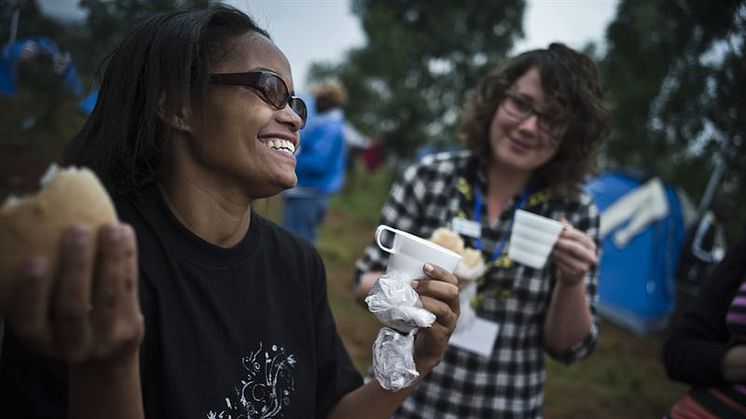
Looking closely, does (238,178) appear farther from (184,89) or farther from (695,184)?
(695,184)

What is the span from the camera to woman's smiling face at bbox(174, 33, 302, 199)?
4.28 feet

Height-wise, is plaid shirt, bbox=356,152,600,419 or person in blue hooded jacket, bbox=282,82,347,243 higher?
plaid shirt, bbox=356,152,600,419

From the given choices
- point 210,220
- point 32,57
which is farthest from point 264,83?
point 32,57

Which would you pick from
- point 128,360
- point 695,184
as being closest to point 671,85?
point 695,184

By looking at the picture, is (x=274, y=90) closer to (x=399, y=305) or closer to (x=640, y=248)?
(x=399, y=305)

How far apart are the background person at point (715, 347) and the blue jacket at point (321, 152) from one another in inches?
172

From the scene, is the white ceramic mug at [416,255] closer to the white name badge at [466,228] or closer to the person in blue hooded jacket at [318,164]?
the white name badge at [466,228]

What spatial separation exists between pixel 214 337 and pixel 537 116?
1581 millimetres

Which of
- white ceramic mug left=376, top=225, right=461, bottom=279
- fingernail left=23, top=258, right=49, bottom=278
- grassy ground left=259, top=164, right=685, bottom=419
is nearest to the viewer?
fingernail left=23, top=258, right=49, bottom=278

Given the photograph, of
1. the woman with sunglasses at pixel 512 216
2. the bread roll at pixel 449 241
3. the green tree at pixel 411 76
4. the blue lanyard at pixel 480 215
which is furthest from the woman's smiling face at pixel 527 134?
the green tree at pixel 411 76

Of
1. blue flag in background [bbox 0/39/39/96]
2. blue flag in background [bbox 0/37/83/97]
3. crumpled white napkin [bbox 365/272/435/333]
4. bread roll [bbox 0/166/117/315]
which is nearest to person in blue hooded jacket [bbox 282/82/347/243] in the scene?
blue flag in background [bbox 0/37/83/97]

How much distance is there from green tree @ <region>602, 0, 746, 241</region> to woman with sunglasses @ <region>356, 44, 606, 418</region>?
2.43 metres

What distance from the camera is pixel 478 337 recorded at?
206 centimetres

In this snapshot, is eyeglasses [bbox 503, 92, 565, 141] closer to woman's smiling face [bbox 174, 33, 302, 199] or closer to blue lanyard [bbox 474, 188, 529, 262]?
blue lanyard [bbox 474, 188, 529, 262]
